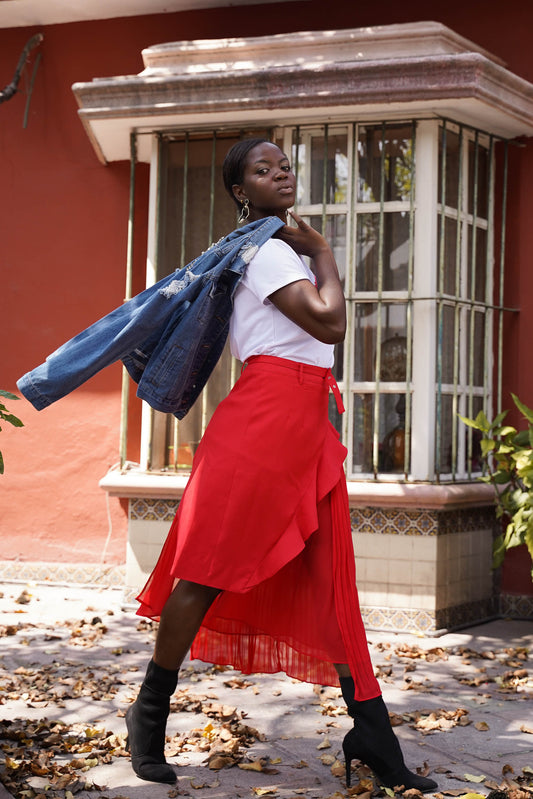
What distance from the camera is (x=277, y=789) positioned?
2758mm

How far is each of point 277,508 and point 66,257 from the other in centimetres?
431

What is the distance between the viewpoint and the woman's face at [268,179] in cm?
279

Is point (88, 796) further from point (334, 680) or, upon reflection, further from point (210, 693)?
point (210, 693)

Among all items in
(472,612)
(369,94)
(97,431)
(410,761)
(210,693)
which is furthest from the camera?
(97,431)

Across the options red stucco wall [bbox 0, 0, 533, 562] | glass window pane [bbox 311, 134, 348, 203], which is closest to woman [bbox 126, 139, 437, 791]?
glass window pane [bbox 311, 134, 348, 203]

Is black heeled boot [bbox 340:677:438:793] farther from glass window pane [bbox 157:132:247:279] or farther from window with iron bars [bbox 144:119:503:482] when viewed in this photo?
glass window pane [bbox 157:132:247:279]

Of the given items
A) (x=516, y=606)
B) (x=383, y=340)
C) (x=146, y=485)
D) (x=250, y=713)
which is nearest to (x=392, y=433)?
(x=383, y=340)

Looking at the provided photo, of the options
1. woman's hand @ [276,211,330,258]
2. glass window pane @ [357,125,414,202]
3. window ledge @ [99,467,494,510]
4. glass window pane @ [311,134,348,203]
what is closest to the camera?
woman's hand @ [276,211,330,258]

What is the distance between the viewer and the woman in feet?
8.69

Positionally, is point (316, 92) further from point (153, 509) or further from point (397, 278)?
point (153, 509)

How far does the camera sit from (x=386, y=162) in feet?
18.1

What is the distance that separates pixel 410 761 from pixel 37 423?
13.7 ft

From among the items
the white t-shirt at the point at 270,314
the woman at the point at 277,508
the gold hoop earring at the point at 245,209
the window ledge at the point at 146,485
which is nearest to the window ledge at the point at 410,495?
the window ledge at the point at 146,485

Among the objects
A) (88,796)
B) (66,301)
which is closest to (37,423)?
(66,301)
